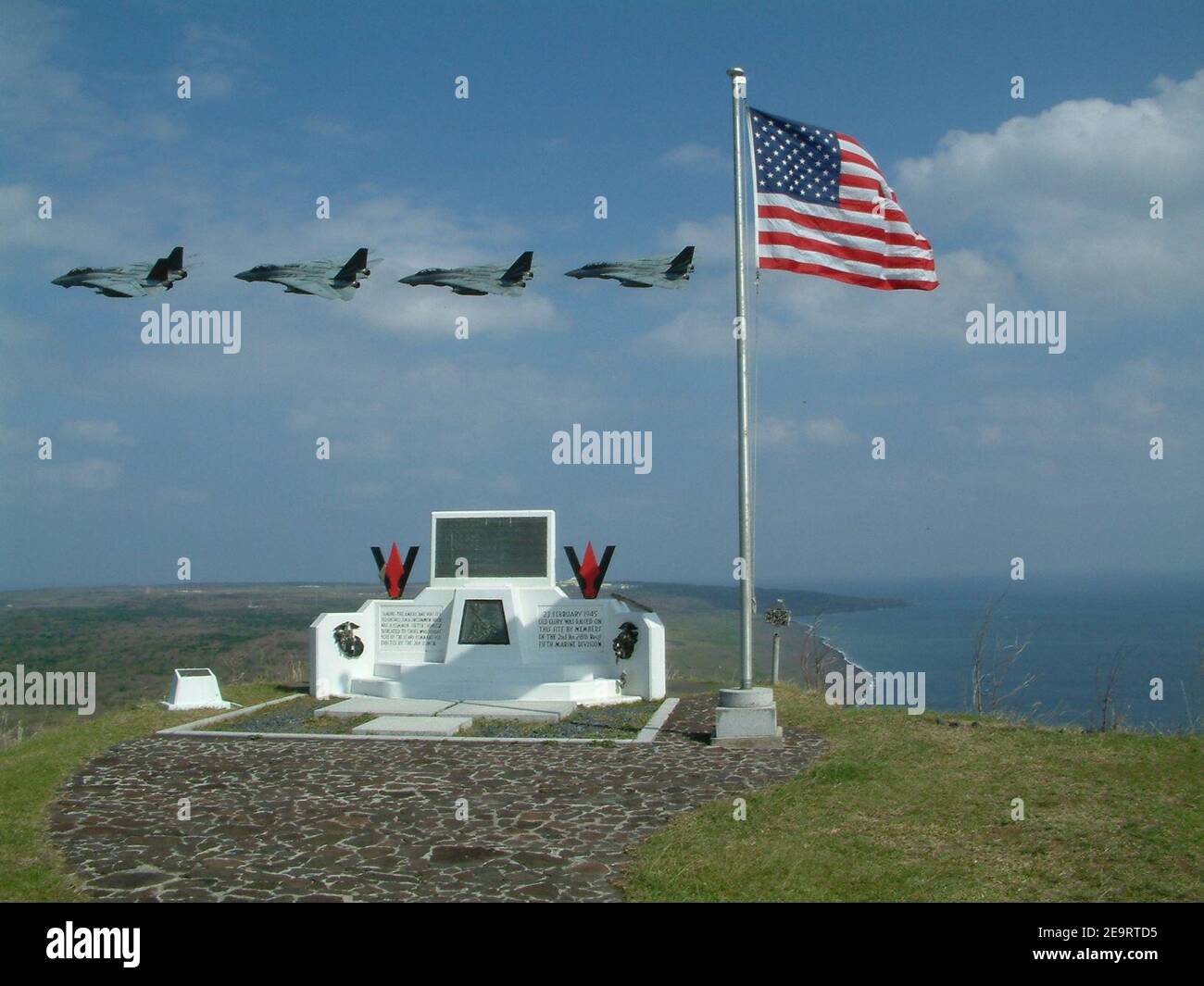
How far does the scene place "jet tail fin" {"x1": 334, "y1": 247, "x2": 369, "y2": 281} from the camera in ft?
52.7

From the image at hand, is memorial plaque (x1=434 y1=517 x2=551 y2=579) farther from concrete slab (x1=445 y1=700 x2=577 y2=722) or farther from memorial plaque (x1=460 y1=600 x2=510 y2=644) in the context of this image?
concrete slab (x1=445 y1=700 x2=577 y2=722)

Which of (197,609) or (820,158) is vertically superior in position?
(820,158)

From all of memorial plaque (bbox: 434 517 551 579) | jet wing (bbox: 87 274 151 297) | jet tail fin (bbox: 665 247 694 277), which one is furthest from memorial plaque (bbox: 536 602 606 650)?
jet wing (bbox: 87 274 151 297)

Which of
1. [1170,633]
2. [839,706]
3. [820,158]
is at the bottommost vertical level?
[1170,633]

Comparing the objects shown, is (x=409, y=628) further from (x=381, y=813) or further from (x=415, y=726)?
(x=381, y=813)

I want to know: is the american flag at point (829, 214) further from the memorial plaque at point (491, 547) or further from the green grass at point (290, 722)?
the green grass at point (290, 722)

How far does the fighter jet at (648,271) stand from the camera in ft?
52.3

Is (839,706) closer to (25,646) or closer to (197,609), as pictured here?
(25,646)

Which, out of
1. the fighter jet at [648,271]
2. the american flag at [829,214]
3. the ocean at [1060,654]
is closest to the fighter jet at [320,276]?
the fighter jet at [648,271]

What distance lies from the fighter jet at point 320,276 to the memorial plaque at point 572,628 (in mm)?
5960

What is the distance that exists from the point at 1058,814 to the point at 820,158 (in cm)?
723
